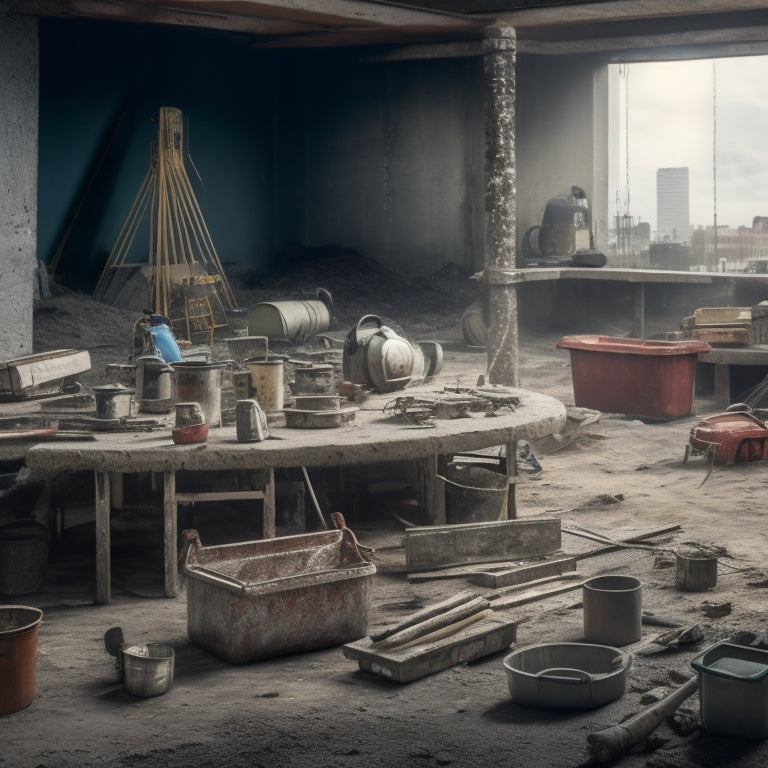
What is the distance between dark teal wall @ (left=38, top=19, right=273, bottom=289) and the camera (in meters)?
16.0

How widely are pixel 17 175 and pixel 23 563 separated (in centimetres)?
561

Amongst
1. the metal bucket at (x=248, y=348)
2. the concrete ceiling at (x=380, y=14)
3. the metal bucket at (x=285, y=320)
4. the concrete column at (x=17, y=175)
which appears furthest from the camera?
the metal bucket at (x=285, y=320)

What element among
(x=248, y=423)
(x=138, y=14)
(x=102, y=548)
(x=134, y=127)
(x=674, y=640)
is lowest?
(x=674, y=640)

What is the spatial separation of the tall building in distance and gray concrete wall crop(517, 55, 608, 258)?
24.7 feet

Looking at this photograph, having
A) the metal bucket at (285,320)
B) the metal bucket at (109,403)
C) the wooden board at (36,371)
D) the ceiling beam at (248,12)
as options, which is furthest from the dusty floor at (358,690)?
the metal bucket at (285,320)

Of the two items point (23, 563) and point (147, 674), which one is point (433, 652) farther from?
point (23, 563)

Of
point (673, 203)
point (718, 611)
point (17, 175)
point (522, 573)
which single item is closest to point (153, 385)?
point (522, 573)

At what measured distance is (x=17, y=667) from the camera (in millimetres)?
4688

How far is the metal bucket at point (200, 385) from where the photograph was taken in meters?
6.88

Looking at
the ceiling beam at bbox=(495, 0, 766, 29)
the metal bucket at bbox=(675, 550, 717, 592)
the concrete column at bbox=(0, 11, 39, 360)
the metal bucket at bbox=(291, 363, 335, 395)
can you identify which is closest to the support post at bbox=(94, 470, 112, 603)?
the metal bucket at bbox=(291, 363, 335, 395)

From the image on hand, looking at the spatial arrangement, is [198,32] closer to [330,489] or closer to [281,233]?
[281,233]

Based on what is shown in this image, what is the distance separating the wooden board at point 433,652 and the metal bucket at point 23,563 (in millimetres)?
2138

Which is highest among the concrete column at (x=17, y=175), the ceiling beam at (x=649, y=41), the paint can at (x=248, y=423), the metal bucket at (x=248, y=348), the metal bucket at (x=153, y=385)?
the ceiling beam at (x=649, y=41)

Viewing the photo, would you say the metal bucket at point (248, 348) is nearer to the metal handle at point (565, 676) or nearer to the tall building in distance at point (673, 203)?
the metal handle at point (565, 676)
